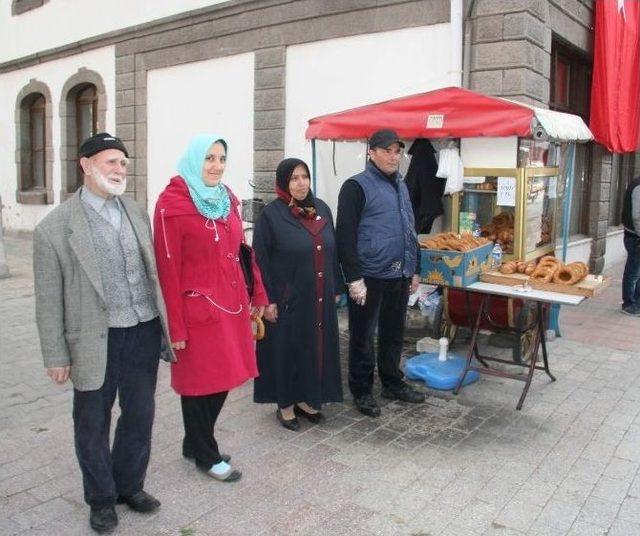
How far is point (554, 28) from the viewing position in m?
7.57

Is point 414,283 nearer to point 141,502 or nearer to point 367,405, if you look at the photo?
point 367,405

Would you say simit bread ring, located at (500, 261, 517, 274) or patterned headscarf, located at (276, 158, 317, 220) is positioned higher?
patterned headscarf, located at (276, 158, 317, 220)

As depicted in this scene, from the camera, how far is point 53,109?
43.4 ft

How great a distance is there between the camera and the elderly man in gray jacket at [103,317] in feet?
8.95

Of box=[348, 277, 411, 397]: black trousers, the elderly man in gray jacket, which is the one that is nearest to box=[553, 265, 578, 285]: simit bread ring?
box=[348, 277, 411, 397]: black trousers

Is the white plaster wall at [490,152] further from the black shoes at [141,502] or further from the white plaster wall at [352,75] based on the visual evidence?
the black shoes at [141,502]

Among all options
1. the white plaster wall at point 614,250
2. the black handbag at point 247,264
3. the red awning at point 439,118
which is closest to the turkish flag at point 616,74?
the white plaster wall at point 614,250

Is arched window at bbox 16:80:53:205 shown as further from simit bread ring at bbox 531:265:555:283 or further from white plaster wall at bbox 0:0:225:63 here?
simit bread ring at bbox 531:265:555:283

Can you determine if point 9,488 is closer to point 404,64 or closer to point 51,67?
point 404,64

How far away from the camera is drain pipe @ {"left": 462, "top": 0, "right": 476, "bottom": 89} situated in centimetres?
702

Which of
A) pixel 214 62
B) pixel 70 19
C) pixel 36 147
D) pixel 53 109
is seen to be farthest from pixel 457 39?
pixel 36 147

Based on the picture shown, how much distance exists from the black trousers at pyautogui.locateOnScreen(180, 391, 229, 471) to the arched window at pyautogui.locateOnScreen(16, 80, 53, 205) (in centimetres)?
1163

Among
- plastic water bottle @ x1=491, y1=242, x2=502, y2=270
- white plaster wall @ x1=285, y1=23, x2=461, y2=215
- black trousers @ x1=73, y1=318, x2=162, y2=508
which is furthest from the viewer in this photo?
white plaster wall @ x1=285, y1=23, x2=461, y2=215

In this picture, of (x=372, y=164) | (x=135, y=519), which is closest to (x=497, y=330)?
(x=372, y=164)
